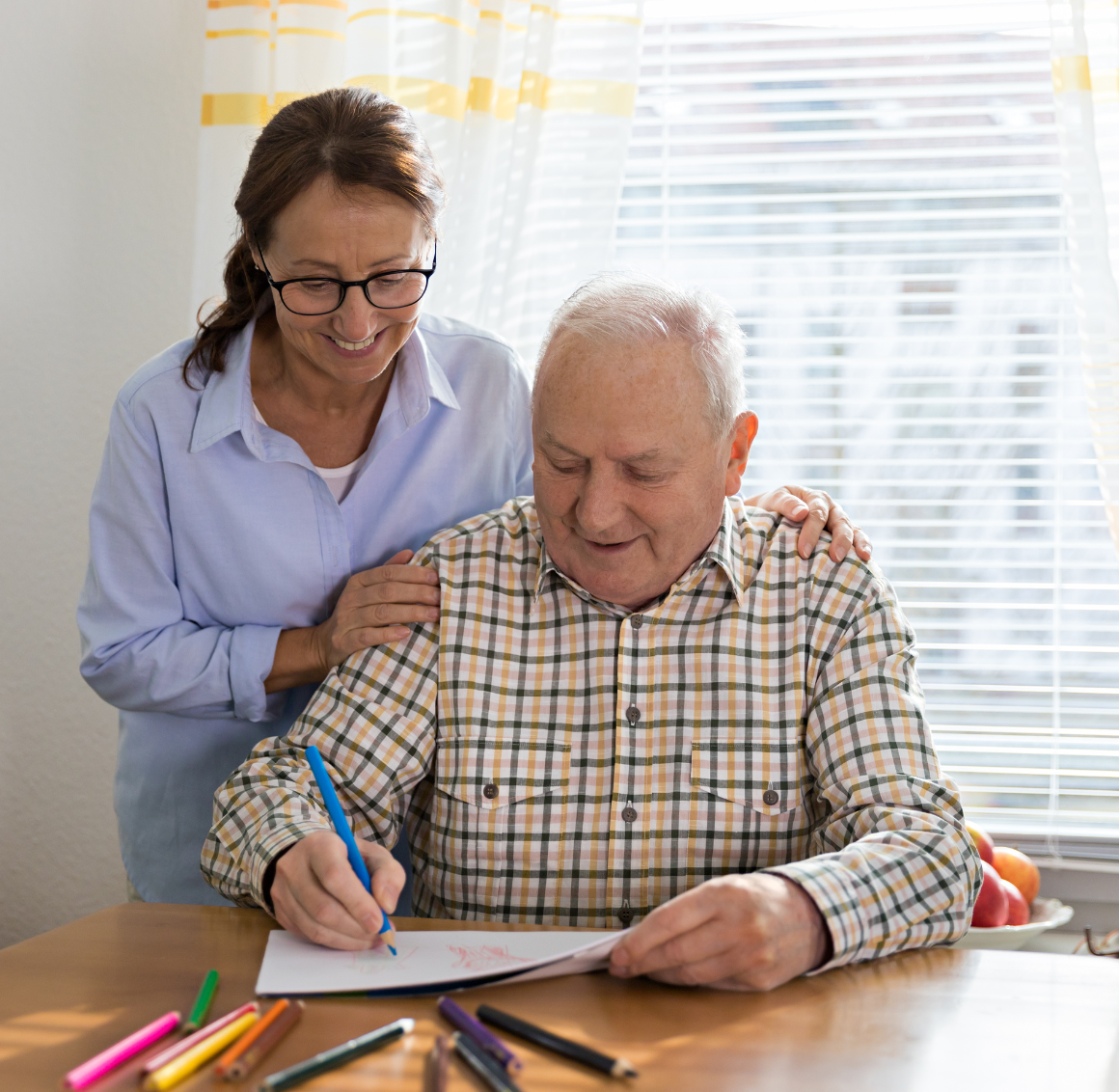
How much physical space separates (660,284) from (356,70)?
3.39 feet

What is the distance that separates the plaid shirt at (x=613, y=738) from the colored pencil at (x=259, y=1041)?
34 centimetres

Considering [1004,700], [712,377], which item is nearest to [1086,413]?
[1004,700]

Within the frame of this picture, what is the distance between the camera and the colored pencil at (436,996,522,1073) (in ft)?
2.93

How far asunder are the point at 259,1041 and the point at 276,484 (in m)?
0.92

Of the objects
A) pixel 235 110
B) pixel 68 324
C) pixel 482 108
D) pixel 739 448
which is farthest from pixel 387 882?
pixel 68 324

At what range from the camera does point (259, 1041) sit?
0.91 meters

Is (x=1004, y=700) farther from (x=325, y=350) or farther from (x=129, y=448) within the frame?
(x=129, y=448)

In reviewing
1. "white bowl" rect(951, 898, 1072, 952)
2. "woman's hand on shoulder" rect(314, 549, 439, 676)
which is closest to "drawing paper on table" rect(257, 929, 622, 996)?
"woman's hand on shoulder" rect(314, 549, 439, 676)

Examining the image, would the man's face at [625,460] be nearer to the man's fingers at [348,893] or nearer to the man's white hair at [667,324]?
the man's white hair at [667,324]

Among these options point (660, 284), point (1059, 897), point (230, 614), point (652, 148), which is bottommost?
point (1059, 897)

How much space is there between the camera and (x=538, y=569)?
5.03 feet

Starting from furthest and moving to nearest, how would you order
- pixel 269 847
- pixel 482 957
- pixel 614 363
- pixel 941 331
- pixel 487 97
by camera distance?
pixel 941 331 < pixel 487 97 < pixel 614 363 < pixel 269 847 < pixel 482 957

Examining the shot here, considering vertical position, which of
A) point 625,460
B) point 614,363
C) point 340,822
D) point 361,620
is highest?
point 614,363

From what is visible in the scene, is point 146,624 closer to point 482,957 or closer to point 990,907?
point 482,957
